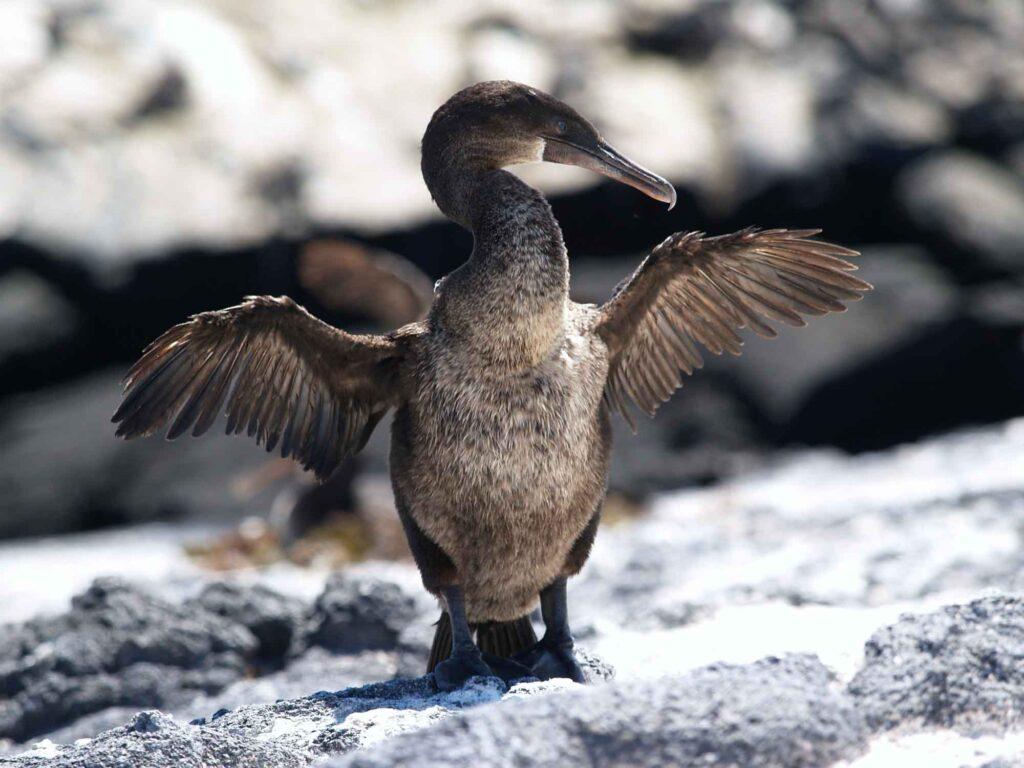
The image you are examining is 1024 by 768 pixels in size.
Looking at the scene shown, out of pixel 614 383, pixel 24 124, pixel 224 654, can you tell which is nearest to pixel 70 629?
pixel 224 654

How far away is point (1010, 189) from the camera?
469 inches

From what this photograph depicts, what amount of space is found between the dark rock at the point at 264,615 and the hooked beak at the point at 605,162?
231 centimetres

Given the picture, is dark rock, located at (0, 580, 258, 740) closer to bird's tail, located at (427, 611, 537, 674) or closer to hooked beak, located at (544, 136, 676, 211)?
bird's tail, located at (427, 611, 537, 674)

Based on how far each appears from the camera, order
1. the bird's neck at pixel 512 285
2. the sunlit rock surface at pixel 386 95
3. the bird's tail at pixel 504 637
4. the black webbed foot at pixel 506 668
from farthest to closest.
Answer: the sunlit rock surface at pixel 386 95 → the bird's tail at pixel 504 637 → the black webbed foot at pixel 506 668 → the bird's neck at pixel 512 285

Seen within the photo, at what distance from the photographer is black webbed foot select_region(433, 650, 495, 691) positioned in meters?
3.86

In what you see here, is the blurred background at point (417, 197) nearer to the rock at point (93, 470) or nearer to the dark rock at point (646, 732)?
the rock at point (93, 470)

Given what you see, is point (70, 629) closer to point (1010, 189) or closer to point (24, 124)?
point (24, 124)

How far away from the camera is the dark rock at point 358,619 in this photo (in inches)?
212

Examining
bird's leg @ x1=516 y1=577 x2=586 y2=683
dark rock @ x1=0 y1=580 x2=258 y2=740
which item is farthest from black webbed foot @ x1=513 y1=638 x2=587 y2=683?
dark rock @ x1=0 y1=580 x2=258 y2=740

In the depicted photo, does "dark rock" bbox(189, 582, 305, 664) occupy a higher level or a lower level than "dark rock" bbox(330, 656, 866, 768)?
higher

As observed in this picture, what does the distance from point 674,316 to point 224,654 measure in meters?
2.24

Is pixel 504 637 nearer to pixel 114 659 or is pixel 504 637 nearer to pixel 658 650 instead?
pixel 658 650

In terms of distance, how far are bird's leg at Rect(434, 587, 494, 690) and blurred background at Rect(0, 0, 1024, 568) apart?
5.22 meters

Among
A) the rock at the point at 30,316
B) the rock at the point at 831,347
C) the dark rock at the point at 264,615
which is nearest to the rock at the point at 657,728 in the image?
the dark rock at the point at 264,615
